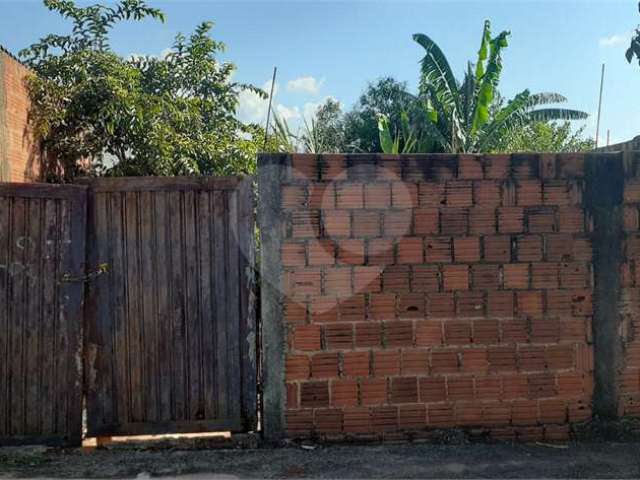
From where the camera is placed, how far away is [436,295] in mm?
4195

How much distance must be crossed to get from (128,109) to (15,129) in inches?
47.0

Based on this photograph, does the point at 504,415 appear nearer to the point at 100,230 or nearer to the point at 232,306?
the point at 232,306

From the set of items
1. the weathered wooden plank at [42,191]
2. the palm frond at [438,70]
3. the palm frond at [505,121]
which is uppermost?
the palm frond at [438,70]

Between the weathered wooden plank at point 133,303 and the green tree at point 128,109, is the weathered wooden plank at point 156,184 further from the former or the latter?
the green tree at point 128,109

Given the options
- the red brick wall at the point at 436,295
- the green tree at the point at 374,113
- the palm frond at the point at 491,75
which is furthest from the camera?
the green tree at the point at 374,113

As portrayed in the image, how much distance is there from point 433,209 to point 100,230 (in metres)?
2.27

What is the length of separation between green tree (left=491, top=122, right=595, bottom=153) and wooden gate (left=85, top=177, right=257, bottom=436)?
42.7 feet

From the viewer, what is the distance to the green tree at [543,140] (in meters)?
16.9

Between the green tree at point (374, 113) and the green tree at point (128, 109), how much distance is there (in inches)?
544

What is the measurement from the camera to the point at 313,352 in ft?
13.5

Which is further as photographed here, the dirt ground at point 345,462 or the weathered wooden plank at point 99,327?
the weathered wooden plank at point 99,327

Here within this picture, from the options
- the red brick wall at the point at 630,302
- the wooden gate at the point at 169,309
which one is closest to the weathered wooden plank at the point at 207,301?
the wooden gate at the point at 169,309

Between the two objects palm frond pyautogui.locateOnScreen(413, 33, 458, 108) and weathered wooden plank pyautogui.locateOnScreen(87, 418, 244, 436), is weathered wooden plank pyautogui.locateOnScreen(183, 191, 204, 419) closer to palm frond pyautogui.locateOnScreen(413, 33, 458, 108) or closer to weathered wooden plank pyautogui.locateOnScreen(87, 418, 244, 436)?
weathered wooden plank pyautogui.locateOnScreen(87, 418, 244, 436)

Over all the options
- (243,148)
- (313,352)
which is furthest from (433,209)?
(243,148)
